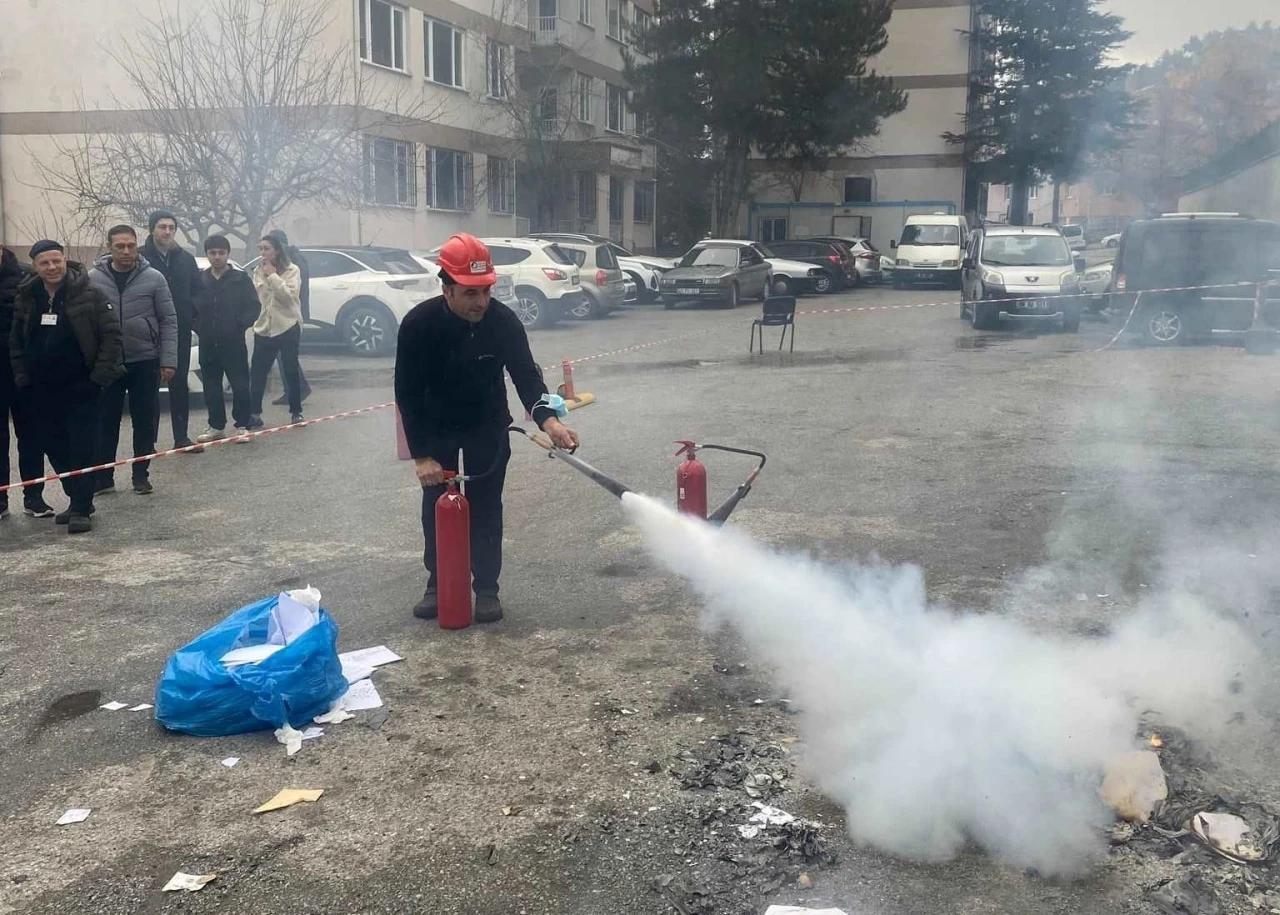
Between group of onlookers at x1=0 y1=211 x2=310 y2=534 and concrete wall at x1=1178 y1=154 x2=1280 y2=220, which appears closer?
concrete wall at x1=1178 y1=154 x2=1280 y2=220

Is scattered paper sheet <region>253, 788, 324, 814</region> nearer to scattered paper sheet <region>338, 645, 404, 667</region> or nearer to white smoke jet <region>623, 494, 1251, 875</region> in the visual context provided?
scattered paper sheet <region>338, 645, 404, 667</region>

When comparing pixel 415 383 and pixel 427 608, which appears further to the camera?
pixel 427 608

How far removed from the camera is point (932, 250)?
96.6 ft

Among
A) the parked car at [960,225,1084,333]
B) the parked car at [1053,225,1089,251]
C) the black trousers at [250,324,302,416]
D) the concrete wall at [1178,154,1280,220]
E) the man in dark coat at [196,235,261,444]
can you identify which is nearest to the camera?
the concrete wall at [1178,154,1280,220]

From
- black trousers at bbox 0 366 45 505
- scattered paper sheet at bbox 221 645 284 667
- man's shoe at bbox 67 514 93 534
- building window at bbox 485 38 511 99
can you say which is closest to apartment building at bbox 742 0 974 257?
building window at bbox 485 38 511 99

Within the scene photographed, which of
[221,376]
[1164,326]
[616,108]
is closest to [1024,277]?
[1164,326]

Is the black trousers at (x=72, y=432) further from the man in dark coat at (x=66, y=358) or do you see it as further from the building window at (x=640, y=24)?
the building window at (x=640, y=24)

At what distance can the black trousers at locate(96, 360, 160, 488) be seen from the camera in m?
7.23

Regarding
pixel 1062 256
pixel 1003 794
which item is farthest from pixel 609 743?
pixel 1062 256

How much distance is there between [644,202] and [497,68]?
35.1ft

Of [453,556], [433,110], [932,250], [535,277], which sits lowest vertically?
[453,556]

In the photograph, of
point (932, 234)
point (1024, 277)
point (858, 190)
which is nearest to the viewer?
point (1024, 277)

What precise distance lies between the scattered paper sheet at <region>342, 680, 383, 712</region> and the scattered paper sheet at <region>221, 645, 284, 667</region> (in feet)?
1.02

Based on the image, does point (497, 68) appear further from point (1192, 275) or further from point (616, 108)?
point (1192, 275)
